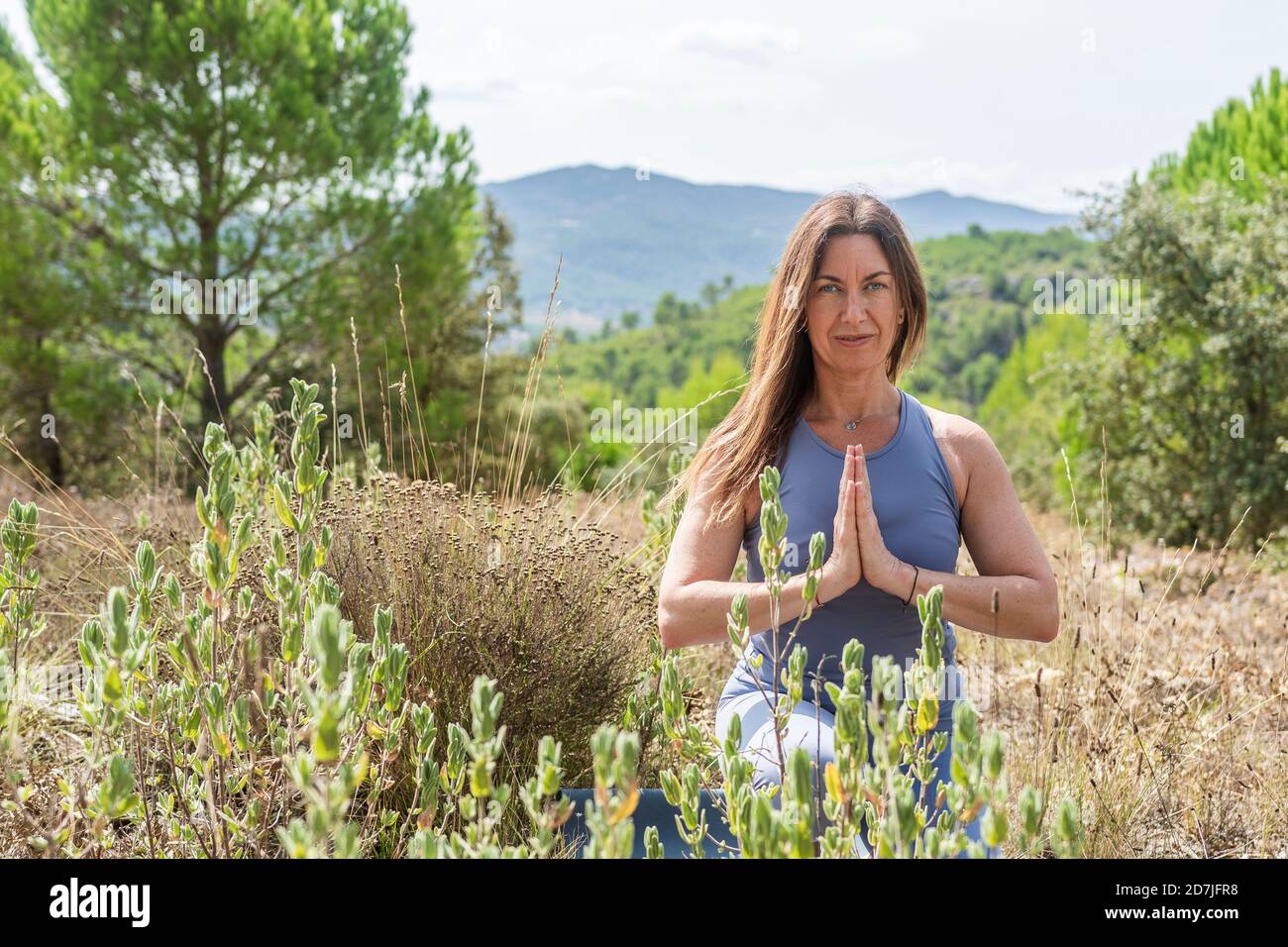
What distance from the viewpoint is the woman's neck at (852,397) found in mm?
2492

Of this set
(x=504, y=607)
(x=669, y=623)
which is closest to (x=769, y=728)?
(x=669, y=623)

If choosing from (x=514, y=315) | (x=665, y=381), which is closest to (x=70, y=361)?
(x=514, y=315)

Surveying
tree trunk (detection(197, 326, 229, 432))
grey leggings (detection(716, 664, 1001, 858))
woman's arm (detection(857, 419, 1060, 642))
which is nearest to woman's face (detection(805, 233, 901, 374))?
woman's arm (detection(857, 419, 1060, 642))

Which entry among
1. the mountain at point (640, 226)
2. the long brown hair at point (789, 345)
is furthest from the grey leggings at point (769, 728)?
the mountain at point (640, 226)

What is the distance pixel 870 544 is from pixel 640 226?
5833 inches

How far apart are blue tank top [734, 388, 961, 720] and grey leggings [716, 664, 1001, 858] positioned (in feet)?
0.14

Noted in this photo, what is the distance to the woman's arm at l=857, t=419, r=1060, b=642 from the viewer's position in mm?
1998

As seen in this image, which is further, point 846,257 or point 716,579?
point 846,257

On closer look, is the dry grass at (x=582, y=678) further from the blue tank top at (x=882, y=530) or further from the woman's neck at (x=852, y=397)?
the woman's neck at (x=852, y=397)

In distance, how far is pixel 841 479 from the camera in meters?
2.16

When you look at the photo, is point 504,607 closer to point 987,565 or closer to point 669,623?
point 669,623

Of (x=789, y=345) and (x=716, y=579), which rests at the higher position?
(x=789, y=345)

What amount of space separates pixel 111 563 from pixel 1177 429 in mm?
11219

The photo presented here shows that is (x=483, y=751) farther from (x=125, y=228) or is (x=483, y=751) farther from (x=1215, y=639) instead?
(x=125, y=228)
